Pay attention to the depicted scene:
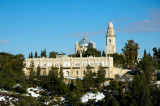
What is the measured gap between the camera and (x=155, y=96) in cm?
5972

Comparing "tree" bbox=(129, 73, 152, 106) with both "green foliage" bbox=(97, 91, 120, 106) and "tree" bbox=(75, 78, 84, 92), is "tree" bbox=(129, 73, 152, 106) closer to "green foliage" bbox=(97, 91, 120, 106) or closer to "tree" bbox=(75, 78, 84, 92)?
"green foliage" bbox=(97, 91, 120, 106)

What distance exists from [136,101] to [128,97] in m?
1.83

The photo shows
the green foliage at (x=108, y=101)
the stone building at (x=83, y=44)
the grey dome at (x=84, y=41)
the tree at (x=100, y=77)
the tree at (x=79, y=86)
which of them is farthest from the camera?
the grey dome at (x=84, y=41)

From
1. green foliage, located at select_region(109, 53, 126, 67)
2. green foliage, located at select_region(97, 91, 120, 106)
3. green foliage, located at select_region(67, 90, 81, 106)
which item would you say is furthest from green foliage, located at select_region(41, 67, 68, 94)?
green foliage, located at select_region(109, 53, 126, 67)

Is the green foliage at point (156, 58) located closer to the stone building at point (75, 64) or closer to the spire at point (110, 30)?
the stone building at point (75, 64)

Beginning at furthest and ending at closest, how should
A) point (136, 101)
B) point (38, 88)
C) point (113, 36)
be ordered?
point (113, 36)
point (38, 88)
point (136, 101)

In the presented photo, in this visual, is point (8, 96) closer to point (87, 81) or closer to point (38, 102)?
point (38, 102)

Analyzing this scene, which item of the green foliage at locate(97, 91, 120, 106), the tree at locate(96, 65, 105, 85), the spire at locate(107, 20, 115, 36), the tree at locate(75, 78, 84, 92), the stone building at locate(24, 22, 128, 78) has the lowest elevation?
the green foliage at locate(97, 91, 120, 106)

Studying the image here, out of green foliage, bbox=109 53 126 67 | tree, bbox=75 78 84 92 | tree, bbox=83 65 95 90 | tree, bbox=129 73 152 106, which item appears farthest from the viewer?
green foliage, bbox=109 53 126 67

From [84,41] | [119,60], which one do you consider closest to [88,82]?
[119,60]

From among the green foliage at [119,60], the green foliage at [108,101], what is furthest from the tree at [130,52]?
the green foliage at [108,101]

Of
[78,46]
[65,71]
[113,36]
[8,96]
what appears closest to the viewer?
[8,96]

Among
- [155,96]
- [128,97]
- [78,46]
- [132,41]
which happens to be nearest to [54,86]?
[128,97]

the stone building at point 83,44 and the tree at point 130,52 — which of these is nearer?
the tree at point 130,52
